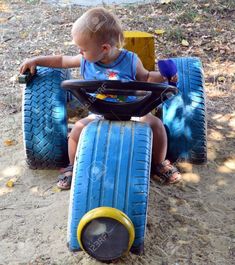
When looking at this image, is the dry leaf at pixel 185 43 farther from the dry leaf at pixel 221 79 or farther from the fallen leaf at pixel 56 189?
the fallen leaf at pixel 56 189

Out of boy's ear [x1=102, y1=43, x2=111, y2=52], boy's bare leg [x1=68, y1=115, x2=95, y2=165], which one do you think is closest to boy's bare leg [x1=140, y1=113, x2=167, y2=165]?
boy's bare leg [x1=68, y1=115, x2=95, y2=165]

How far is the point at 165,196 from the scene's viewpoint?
3.13 meters

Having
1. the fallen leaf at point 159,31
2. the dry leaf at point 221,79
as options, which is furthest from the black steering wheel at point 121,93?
the fallen leaf at point 159,31

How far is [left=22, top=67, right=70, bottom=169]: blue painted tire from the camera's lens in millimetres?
3275

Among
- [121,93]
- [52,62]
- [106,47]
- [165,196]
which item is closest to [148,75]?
[106,47]

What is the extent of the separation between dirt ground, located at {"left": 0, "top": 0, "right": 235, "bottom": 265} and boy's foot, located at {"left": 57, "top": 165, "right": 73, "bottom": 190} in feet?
0.18

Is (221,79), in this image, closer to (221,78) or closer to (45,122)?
(221,78)

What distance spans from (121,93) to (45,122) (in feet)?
2.74

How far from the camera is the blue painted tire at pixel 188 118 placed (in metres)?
3.37

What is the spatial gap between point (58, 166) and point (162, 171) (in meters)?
0.73

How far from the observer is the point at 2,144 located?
3791mm

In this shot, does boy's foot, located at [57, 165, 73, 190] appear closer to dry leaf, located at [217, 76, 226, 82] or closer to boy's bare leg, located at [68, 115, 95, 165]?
boy's bare leg, located at [68, 115, 95, 165]

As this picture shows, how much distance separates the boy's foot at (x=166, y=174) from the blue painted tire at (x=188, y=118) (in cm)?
23

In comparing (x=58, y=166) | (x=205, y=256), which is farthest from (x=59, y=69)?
(x=205, y=256)
